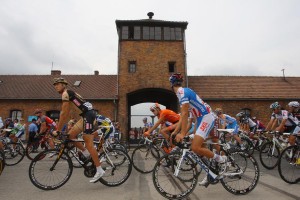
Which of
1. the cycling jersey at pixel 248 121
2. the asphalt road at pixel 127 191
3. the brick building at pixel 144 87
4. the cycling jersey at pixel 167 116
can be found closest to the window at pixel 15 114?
the brick building at pixel 144 87

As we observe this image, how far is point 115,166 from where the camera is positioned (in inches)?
221

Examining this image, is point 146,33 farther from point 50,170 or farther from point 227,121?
point 50,170

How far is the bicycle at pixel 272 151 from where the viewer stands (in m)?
7.62

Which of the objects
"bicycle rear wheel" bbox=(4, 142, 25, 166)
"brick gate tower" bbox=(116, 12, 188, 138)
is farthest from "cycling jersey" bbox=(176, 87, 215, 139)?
"brick gate tower" bbox=(116, 12, 188, 138)

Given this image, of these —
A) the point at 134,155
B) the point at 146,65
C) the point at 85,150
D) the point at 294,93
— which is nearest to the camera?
the point at 85,150

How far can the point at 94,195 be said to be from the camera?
4.69 m

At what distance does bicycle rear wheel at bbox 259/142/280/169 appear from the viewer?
25.0 feet

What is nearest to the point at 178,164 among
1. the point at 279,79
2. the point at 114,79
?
the point at 114,79

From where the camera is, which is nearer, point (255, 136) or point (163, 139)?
point (163, 139)

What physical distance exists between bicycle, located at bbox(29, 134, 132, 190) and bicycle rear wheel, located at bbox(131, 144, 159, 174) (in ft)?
5.51

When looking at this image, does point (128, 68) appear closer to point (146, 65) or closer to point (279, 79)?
point (146, 65)

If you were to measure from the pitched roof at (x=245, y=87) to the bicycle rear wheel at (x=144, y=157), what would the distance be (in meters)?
17.5

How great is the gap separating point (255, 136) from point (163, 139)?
20.4 ft

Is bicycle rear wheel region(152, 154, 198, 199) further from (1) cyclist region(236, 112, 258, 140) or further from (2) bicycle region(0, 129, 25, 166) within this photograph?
(1) cyclist region(236, 112, 258, 140)
